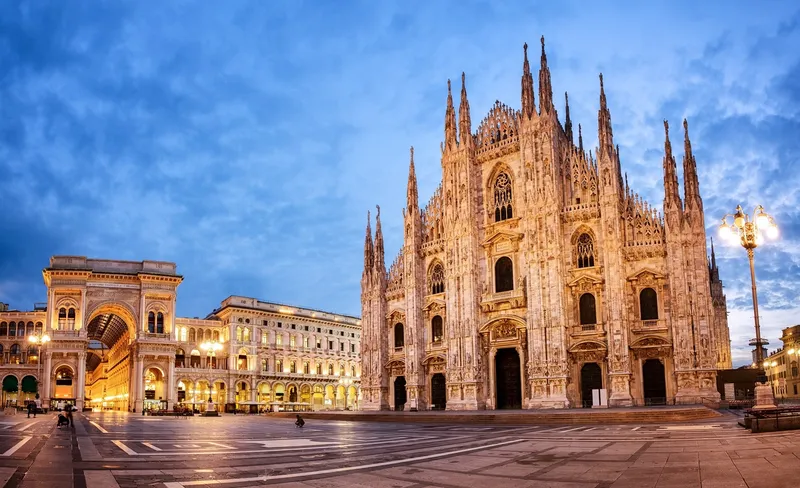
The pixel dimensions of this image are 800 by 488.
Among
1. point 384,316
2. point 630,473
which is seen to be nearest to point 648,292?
point 384,316

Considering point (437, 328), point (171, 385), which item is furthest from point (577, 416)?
point (171, 385)

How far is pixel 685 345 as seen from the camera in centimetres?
4166

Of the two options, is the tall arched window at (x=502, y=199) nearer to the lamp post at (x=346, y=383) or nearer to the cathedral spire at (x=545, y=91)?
the cathedral spire at (x=545, y=91)

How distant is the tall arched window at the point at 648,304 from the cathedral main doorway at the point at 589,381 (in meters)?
4.92

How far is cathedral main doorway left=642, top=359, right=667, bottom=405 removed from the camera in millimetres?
43219

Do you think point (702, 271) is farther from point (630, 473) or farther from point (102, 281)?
point (102, 281)

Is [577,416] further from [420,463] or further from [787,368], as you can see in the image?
[787,368]

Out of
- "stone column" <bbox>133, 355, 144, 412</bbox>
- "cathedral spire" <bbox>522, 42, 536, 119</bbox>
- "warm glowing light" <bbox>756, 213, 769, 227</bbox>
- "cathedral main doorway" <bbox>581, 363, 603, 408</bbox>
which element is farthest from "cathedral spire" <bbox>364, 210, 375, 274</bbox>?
"warm glowing light" <bbox>756, 213, 769, 227</bbox>

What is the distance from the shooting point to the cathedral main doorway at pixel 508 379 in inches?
A: 1967

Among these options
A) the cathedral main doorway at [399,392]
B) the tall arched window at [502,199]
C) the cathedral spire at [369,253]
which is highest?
the tall arched window at [502,199]

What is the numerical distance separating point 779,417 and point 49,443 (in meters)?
21.9

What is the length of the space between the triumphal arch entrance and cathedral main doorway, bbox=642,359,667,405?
5527 cm

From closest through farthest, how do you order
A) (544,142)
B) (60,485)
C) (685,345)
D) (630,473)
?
(60,485), (630,473), (685,345), (544,142)

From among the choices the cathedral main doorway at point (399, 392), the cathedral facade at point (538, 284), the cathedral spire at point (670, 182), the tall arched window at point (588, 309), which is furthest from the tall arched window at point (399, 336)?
the cathedral spire at point (670, 182)
